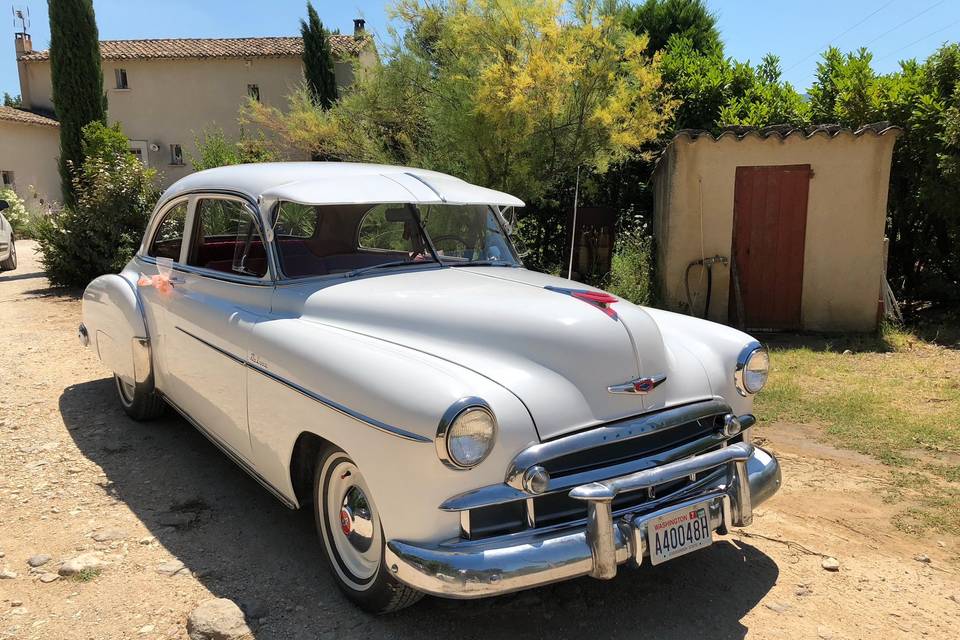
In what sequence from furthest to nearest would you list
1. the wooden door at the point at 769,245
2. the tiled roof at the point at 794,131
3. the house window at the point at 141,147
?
the house window at the point at 141,147
the wooden door at the point at 769,245
the tiled roof at the point at 794,131

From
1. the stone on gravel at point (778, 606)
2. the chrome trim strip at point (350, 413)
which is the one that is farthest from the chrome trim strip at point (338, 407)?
the stone on gravel at point (778, 606)

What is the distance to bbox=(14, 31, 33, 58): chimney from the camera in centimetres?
2750

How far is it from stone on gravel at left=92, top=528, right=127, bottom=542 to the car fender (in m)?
1.21

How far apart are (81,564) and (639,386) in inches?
101

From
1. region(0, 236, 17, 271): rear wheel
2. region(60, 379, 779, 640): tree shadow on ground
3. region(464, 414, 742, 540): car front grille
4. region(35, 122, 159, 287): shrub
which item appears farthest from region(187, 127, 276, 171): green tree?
region(464, 414, 742, 540): car front grille

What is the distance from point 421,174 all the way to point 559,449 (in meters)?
2.16

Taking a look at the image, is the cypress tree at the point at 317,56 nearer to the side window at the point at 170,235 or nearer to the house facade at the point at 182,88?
the house facade at the point at 182,88

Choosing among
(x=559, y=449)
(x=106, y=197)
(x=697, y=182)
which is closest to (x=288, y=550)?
(x=559, y=449)

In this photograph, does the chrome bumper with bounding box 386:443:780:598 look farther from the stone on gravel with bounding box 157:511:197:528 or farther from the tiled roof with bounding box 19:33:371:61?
the tiled roof with bounding box 19:33:371:61

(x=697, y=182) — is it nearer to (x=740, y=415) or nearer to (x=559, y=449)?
(x=740, y=415)

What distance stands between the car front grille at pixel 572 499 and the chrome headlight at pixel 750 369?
16.1 inches

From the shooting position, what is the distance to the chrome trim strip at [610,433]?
2.43m

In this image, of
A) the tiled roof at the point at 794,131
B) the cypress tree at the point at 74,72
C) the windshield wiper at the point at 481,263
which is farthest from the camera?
the cypress tree at the point at 74,72

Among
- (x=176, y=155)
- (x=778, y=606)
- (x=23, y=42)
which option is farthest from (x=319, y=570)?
(x=23, y=42)
